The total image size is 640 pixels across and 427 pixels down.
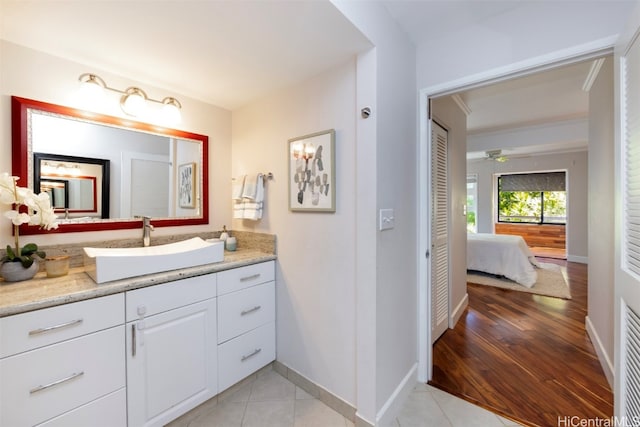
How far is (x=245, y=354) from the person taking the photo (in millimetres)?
1787

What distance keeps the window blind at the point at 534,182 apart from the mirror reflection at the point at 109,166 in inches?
289

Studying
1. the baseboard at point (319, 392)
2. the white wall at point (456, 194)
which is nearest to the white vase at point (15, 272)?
the baseboard at point (319, 392)

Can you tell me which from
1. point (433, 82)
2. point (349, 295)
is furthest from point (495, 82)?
point (349, 295)

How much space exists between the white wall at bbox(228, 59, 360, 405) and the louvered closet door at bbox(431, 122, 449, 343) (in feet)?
3.47

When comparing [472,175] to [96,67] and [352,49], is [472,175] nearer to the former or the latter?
[352,49]

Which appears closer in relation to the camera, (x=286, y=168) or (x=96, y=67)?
(x=96, y=67)

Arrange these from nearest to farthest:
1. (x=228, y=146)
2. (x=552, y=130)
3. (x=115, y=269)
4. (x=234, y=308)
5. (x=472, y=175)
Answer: (x=115, y=269) < (x=234, y=308) < (x=228, y=146) < (x=552, y=130) < (x=472, y=175)

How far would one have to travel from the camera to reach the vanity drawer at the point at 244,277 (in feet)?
5.47

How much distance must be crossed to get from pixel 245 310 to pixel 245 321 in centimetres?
7

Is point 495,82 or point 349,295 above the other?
point 495,82

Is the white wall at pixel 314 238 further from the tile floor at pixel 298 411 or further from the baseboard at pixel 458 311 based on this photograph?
the baseboard at pixel 458 311

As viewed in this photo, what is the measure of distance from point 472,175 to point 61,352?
7.93m

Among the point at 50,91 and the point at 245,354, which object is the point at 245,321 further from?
the point at 50,91

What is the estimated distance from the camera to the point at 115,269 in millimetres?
1297
